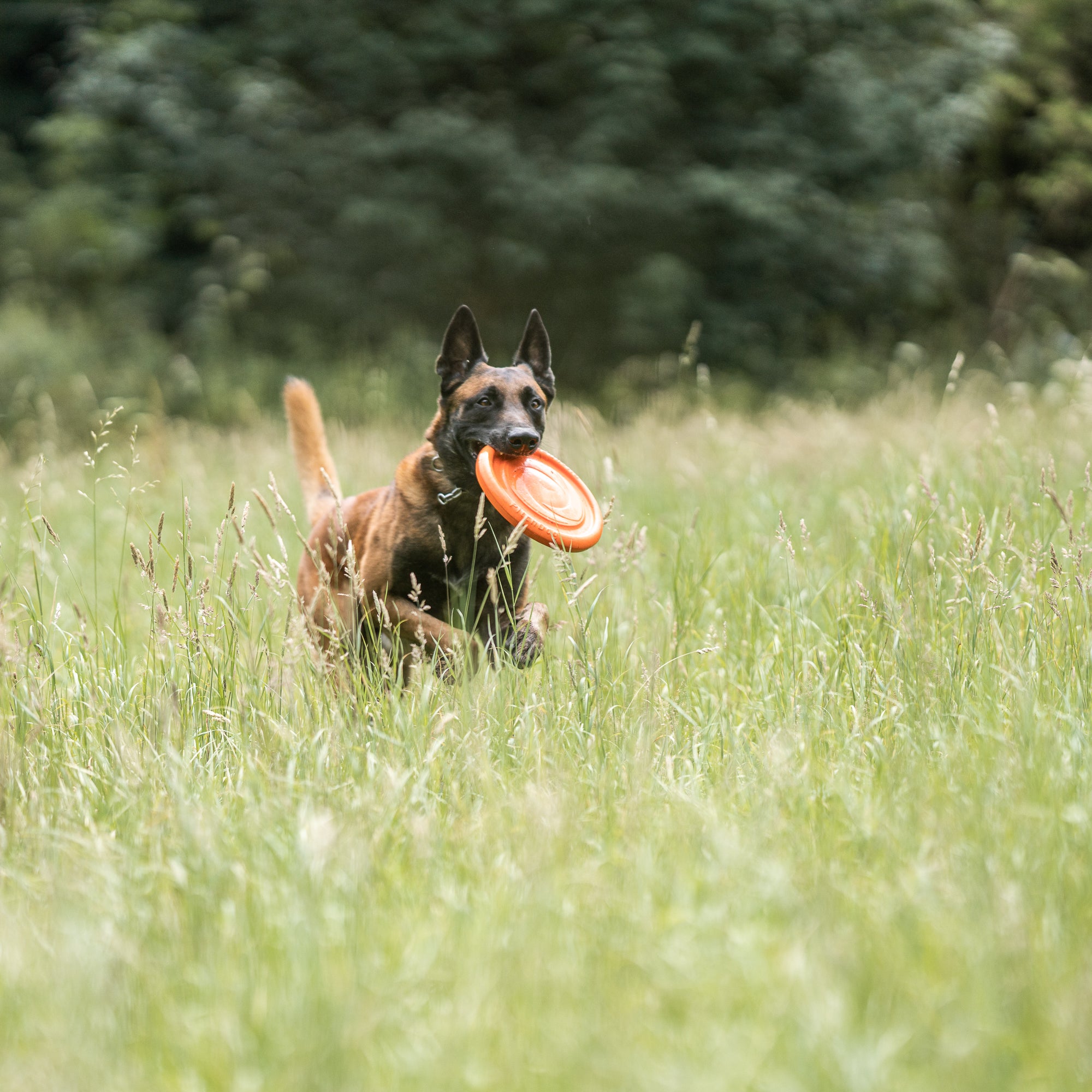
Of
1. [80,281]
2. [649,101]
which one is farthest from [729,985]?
[80,281]

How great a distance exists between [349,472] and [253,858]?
4.50 m

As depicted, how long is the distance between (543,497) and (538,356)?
2.92ft

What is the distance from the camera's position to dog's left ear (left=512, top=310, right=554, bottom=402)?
458 centimetres

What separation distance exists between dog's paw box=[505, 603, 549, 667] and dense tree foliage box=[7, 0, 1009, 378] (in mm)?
9120

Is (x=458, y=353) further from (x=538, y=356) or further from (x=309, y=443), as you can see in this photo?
(x=309, y=443)

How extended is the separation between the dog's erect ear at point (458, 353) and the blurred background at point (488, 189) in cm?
694

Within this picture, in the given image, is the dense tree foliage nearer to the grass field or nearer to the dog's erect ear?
the dog's erect ear

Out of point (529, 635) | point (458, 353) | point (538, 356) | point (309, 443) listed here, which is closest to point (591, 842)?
point (529, 635)

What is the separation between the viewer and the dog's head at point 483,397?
162 inches

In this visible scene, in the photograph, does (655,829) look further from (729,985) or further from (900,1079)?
(900,1079)

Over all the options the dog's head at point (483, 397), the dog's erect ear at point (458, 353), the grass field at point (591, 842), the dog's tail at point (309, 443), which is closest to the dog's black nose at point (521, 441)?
the dog's head at point (483, 397)

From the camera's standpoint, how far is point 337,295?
13.4 m

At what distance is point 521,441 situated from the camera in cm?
400

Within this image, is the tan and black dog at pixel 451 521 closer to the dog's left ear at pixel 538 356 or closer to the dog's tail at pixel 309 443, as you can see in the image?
the dog's left ear at pixel 538 356
